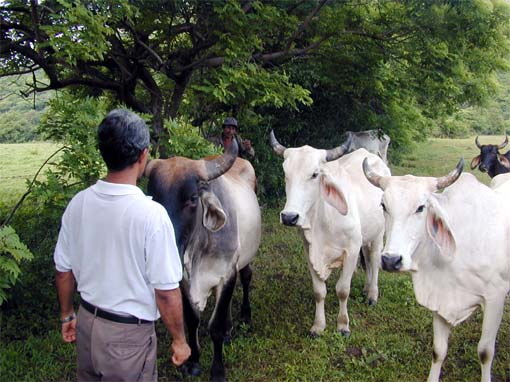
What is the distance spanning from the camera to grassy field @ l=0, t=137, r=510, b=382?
393 centimetres

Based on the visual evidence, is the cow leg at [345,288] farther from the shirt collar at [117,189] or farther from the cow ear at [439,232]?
the shirt collar at [117,189]

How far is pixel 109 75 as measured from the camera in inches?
281

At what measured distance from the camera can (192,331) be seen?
399 centimetres

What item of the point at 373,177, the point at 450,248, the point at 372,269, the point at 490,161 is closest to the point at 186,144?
the point at 373,177

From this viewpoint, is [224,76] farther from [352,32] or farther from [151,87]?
[352,32]

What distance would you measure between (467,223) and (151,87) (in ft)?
16.6

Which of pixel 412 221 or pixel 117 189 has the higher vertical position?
pixel 117 189

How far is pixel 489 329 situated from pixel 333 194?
5.38 ft

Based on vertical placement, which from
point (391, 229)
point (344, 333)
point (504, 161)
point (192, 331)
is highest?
point (391, 229)

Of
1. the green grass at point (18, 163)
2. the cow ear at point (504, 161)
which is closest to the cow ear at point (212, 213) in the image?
the cow ear at point (504, 161)

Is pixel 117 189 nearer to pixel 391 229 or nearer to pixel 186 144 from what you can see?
pixel 391 229

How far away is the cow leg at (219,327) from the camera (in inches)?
152

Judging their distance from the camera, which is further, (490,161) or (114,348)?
(490,161)

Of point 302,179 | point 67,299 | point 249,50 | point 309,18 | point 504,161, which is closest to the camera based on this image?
point 67,299
